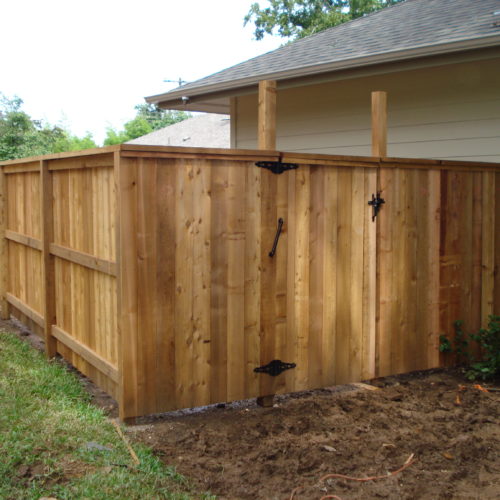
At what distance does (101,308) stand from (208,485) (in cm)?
181

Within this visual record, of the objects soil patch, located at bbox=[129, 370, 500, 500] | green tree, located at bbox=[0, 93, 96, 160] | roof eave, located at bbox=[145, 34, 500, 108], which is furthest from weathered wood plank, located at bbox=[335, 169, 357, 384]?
green tree, located at bbox=[0, 93, 96, 160]

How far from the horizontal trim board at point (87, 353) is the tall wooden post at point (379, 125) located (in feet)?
8.62

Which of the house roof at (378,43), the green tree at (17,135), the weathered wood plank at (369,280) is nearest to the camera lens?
the weathered wood plank at (369,280)

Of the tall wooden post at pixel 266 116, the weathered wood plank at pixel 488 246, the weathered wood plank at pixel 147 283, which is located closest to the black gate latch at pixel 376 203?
the tall wooden post at pixel 266 116

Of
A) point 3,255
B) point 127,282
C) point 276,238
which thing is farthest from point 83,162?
point 3,255

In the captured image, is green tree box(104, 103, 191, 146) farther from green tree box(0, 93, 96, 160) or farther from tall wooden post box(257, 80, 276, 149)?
tall wooden post box(257, 80, 276, 149)

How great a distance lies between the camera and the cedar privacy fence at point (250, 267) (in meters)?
4.29

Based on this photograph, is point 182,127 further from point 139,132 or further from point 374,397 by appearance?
point 139,132

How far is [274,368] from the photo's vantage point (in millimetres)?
4793

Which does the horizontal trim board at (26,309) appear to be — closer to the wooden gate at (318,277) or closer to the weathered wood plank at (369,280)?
the wooden gate at (318,277)

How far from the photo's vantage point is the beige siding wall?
6.89 meters

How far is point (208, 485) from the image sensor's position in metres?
3.50

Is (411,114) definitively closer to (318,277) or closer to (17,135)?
(318,277)

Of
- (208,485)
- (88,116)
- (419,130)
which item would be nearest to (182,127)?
(419,130)
